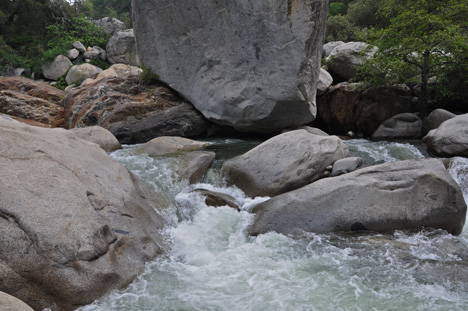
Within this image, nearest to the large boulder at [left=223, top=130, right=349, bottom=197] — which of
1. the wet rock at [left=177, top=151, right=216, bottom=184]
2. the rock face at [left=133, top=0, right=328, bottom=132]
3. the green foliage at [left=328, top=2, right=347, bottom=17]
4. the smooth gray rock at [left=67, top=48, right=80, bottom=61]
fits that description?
the wet rock at [left=177, top=151, right=216, bottom=184]

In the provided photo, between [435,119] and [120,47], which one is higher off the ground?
[120,47]

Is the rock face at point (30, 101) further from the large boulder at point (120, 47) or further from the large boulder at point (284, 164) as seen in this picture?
the large boulder at point (120, 47)

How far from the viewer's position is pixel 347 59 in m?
13.0

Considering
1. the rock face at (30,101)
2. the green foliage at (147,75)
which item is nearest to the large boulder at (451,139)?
the green foliage at (147,75)

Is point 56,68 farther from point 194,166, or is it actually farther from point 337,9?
→ point 337,9

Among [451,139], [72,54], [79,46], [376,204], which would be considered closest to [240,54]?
[451,139]

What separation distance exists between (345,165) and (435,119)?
5.26m

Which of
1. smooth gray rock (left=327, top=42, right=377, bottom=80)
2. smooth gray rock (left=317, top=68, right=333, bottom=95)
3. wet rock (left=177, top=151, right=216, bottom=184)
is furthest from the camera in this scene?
smooth gray rock (left=327, top=42, right=377, bottom=80)

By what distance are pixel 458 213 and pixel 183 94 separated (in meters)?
8.10

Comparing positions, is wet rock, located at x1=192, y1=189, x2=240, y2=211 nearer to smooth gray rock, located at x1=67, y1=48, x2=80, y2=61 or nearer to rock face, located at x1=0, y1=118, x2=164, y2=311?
rock face, located at x1=0, y1=118, x2=164, y2=311

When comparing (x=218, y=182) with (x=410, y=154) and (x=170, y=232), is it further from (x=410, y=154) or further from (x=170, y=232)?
(x=410, y=154)

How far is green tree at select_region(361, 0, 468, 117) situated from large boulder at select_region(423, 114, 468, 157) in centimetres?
258

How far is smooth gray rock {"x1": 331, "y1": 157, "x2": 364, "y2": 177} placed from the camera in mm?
6758

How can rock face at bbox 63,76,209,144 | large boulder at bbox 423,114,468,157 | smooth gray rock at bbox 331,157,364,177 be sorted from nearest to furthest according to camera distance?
smooth gray rock at bbox 331,157,364,177 < large boulder at bbox 423,114,468,157 < rock face at bbox 63,76,209,144
